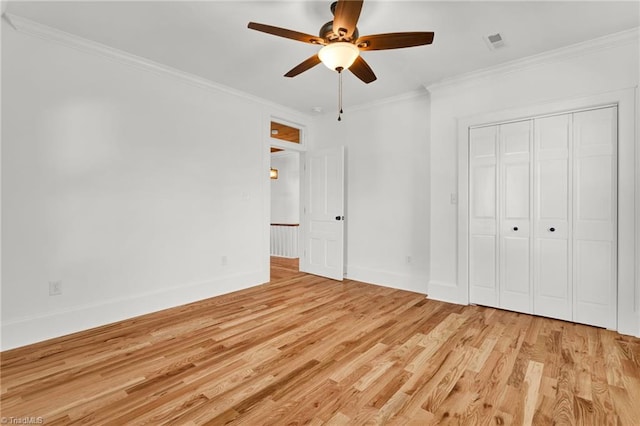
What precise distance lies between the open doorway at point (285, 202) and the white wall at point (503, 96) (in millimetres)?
2422

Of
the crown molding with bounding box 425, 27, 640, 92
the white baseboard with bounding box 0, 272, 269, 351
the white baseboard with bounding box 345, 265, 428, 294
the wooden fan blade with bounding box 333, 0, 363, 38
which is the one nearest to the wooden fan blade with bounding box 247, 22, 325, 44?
the wooden fan blade with bounding box 333, 0, 363, 38

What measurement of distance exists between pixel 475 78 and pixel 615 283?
2566mm

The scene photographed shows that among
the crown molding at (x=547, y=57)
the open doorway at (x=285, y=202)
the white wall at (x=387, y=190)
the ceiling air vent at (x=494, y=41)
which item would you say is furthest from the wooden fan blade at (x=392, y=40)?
the open doorway at (x=285, y=202)

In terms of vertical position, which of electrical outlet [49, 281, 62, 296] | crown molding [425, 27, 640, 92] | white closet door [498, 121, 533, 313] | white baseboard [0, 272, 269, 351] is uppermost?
crown molding [425, 27, 640, 92]

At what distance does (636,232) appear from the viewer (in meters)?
2.82

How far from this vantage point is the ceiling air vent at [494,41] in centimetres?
290

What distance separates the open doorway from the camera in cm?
534

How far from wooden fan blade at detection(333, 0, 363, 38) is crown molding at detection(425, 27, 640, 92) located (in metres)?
2.18

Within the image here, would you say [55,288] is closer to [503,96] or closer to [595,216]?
[503,96]

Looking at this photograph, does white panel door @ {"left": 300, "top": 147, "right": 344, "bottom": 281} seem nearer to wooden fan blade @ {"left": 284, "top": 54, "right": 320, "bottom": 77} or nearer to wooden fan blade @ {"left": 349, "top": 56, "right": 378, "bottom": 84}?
wooden fan blade @ {"left": 349, "top": 56, "right": 378, "bottom": 84}

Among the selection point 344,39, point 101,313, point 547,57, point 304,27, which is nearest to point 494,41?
point 547,57

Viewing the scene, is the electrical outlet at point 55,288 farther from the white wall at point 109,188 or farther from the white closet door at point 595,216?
the white closet door at point 595,216

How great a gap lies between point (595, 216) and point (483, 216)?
1.00 meters

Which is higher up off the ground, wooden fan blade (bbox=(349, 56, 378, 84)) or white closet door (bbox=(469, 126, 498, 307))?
wooden fan blade (bbox=(349, 56, 378, 84))
